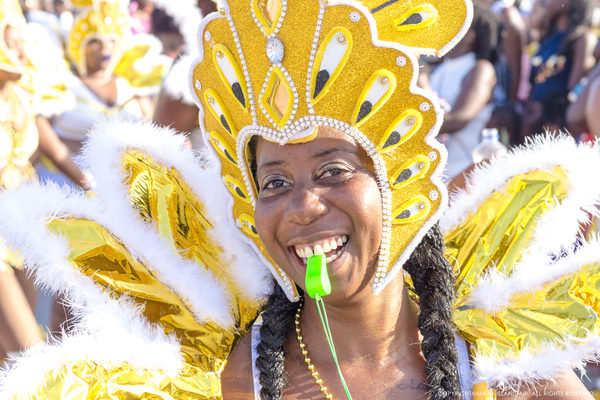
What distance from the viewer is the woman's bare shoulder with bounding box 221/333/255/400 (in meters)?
2.05

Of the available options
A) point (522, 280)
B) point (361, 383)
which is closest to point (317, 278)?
point (361, 383)

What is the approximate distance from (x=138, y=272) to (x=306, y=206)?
1.90ft

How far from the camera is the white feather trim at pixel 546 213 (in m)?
2.17

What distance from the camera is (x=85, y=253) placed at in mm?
1970

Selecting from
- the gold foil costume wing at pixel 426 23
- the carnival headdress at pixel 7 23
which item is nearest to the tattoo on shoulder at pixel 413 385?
the gold foil costume wing at pixel 426 23

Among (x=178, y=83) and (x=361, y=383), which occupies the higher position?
(x=178, y=83)

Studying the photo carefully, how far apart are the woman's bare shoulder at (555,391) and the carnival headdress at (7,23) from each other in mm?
4000

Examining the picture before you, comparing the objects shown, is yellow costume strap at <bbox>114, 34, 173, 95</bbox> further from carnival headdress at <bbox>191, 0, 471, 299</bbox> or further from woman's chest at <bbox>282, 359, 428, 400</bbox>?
woman's chest at <bbox>282, 359, 428, 400</bbox>

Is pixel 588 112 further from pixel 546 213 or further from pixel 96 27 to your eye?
pixel 96 27

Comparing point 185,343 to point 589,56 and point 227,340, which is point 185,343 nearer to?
point 227,340

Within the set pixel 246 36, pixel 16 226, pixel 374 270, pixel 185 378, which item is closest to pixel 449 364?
pixel 374 270

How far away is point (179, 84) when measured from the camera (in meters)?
3.90

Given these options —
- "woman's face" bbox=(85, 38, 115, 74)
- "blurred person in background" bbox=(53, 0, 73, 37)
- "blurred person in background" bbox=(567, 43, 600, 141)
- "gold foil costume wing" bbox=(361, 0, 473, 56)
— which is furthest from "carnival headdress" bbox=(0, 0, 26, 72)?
"blurred person in background" bbox=(567, 43, 600, 141)

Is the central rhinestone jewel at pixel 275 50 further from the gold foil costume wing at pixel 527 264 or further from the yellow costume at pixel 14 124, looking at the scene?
the yellow costume at pixel 14 124
